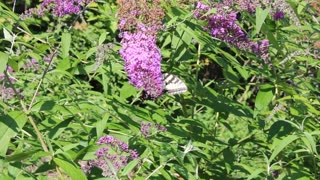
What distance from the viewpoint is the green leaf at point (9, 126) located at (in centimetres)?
199

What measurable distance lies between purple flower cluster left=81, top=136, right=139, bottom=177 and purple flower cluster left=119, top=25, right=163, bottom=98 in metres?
0.22

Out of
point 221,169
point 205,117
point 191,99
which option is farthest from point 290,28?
point 205,117

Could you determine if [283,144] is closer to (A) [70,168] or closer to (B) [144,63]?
(B) [144,63]

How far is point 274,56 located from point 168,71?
65cm

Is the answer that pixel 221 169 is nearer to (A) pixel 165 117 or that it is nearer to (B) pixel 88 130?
(A) pixel 165 117

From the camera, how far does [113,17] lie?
328 centimetres

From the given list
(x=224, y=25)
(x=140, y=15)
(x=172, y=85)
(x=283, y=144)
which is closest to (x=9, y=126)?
(x=140, y=15)

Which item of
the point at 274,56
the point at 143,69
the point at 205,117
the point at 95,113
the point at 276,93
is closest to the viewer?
the point at 143,69

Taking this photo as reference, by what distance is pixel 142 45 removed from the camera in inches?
90.2

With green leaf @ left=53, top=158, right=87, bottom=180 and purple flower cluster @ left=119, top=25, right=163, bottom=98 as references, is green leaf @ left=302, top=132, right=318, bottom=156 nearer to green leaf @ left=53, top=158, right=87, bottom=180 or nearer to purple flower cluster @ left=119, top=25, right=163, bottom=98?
purple flower cluster @ left=119, top=25, right=163, bottom=98

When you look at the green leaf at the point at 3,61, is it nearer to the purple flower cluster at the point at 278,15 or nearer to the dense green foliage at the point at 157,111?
the dense green foliage at the point at 157,111

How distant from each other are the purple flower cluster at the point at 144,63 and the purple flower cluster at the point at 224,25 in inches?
22.0

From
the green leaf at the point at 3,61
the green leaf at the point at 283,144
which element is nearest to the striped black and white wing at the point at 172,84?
the green leaf at the point at 283,144

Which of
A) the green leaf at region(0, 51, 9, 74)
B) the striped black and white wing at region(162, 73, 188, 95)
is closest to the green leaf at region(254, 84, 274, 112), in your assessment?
the striped black and white wing at region(162, 73, 188, 95)
